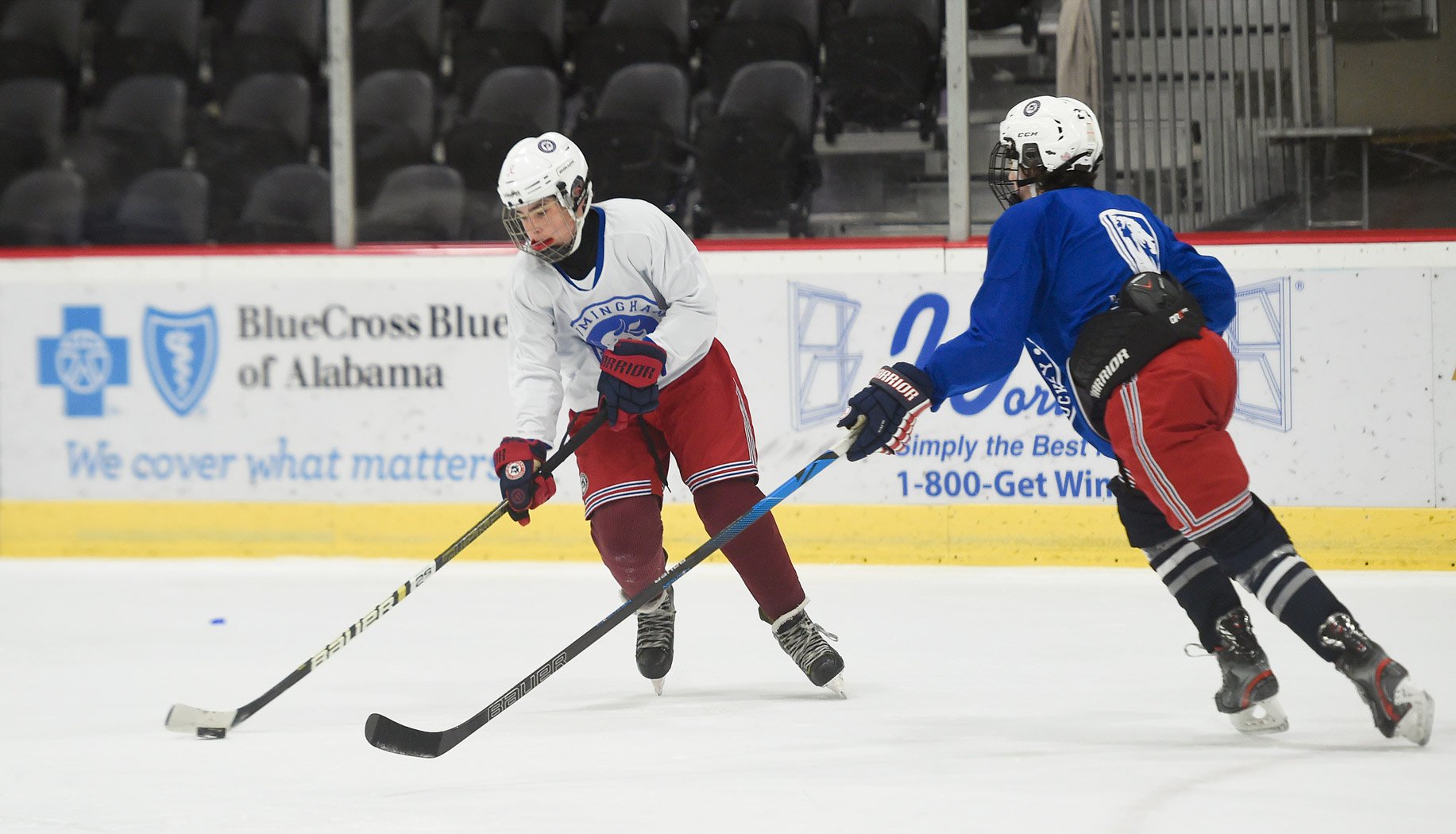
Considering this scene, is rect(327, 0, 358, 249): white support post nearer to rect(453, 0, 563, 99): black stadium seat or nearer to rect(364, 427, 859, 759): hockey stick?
rect(453, 0, 563, 99): black stadium seat

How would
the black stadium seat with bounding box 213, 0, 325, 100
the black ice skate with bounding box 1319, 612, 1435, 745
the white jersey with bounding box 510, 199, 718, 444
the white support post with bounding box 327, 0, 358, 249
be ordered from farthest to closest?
1. the black stadium seat with bounding box 213, 0, 325, 100
2. the white support post with bounding box 327, 0, 358, 249
3. the white jersey with bounding box 510, 199, 718, 444
4. the black ice skate with bounding box 1319, 612, 1435, 745

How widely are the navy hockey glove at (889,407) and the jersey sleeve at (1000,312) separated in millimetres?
27

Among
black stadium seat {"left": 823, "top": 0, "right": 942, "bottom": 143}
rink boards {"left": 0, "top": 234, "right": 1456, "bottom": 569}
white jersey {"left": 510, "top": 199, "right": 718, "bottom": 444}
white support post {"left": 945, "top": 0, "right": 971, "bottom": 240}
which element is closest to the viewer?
white jersey {"left": 510, "top": 199, "right": 718, "bottom": 444}

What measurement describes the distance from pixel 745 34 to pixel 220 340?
6.39 feet

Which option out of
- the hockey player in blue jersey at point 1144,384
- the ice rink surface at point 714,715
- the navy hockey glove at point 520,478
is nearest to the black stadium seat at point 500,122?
the ice rink surface at point 714,715

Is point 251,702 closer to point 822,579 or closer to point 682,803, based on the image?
point 682,803

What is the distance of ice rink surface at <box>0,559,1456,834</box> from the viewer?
213cm

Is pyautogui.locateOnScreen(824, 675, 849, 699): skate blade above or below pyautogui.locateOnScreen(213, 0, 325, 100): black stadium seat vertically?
below

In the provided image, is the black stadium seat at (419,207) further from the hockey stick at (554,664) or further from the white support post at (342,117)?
the hockey stick at (554,664)

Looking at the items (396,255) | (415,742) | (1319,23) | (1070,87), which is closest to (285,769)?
(415,742)

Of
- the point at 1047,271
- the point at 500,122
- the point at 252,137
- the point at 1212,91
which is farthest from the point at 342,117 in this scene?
the point at 1047,271

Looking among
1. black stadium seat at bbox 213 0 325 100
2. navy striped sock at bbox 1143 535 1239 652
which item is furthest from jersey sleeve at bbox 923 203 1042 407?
black stadium seat at bbox 213 0 325 100

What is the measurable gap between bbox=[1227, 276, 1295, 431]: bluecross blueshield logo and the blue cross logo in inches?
127

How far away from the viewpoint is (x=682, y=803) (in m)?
2.17
